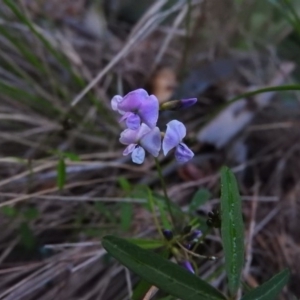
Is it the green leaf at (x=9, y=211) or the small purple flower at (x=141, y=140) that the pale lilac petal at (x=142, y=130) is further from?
the green leaf at (x=9, y=211)

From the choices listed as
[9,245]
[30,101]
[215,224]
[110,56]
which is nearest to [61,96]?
[30,101]

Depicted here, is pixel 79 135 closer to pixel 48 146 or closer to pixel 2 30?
pixel 48 146

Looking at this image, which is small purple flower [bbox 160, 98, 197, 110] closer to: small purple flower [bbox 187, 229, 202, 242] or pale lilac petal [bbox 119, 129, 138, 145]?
pale lilac petal [bbox 119, 129, 138, 145]

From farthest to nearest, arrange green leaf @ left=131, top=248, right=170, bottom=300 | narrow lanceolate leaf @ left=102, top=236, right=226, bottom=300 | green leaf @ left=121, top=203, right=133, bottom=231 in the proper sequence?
green leaf @ left=121, top=203, right=133, bottom=231, green leaf @ left=131, top=248, right=170, bottom=300, narrow lanceolate leaf @ left=102, top=236, right=226, bottom=300

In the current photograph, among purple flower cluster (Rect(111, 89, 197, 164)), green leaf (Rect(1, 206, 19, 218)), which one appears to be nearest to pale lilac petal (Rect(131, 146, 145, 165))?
purple flower cluster (Rect(111, 89, 197, 164))

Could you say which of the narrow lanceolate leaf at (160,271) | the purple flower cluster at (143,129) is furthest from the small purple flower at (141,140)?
the narrow lanceolate leaf at (160,271)

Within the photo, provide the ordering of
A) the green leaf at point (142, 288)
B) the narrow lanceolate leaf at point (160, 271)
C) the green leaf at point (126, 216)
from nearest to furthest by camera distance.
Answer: the narrow lanceolate leaf at point (160, 271), the green leaf at point (142, 288), the green leaf at point (126, 216)

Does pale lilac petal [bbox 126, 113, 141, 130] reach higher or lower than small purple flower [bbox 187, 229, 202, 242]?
higher
